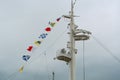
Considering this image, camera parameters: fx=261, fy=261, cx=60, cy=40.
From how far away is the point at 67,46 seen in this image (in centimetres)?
2394

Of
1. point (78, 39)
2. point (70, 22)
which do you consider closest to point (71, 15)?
point (70, 22)

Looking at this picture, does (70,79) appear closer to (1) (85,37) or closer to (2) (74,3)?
(1) (85,37)

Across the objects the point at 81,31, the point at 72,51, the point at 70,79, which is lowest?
the point at 70,79

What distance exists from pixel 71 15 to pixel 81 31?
6.11ft

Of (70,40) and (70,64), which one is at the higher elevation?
(70,40)

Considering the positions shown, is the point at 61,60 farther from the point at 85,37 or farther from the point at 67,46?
the point at 85,37

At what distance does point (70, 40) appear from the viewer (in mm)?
24156

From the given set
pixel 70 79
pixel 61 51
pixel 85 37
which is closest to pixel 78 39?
pixel 85 37

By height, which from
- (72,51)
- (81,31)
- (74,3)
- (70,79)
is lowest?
(70,79)

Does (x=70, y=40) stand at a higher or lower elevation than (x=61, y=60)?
higher

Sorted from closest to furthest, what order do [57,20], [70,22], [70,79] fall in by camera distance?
[70,79]
[70,22]
[57,20]

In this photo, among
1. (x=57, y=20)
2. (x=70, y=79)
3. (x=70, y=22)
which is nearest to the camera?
(x=70, y=79)

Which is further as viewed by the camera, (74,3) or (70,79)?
(74,3)

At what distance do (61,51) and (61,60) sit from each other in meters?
1.37
